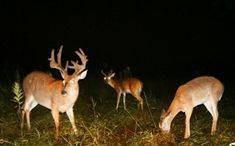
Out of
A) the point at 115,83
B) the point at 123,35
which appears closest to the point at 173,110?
the point at 115,83

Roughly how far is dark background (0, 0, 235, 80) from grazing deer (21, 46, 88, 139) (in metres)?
9.02

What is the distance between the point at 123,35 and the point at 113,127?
15.1 metres

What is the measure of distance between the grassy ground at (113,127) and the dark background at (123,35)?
7.01 m

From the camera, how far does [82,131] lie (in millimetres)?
7543

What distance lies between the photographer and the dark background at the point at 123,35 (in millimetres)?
18984

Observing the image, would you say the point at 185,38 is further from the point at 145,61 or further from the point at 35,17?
the point at 35,17

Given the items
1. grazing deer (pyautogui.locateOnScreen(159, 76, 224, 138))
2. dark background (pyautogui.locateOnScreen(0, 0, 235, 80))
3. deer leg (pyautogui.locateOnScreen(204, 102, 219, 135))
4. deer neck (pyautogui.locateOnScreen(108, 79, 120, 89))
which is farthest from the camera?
dark background (pyautogui.locateOnScreen(0, 0, 235, 80))

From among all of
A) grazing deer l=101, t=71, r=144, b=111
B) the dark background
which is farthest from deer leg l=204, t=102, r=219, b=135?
the dark background

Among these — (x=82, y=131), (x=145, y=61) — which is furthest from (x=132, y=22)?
(x=82, y=131)

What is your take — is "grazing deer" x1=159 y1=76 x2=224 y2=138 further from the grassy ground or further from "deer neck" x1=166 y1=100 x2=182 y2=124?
the grassy ground

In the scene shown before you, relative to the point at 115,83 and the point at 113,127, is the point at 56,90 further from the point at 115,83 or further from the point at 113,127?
the point at 115,83

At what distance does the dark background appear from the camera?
62.3ft

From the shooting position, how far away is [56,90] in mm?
7758

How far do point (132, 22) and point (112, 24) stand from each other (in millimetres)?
1047
